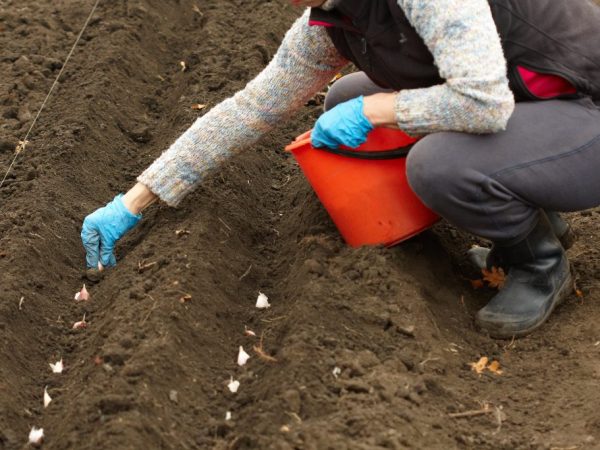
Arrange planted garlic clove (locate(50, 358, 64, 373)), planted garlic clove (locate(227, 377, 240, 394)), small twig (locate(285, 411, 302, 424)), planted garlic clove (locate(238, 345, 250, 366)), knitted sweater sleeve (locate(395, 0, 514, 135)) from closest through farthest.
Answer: small twig (locate(285, 411, 302, 424))
knitted sweater sleeve (locate(395, 0, 514, 135))
planted garlic clove (locate(227, 377, 240, 394))
planted garlic clove (locate(238, 345, 250, 366))
planted garlic clove (locate(50, 358, 64, 373))

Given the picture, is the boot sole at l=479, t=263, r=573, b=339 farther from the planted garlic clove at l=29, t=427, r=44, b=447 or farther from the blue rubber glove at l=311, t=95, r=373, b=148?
the planted garlic clove at l=29, t=427, r=44, b=447

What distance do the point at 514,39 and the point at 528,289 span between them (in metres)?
0.86

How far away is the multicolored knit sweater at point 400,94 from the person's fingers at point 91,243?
265 millimetres

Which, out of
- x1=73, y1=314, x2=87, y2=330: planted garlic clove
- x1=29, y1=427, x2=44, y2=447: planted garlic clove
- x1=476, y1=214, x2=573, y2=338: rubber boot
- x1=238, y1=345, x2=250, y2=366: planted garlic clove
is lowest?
x1=476, y1=214, x2=573, y2=338: rubber boot

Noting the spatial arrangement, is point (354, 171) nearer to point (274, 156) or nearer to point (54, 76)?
point (274, 156)

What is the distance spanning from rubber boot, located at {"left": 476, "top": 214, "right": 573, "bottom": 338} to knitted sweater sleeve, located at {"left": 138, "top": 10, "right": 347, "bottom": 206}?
899 millimetres

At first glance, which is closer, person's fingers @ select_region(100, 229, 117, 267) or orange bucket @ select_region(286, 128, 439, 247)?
orange bucket @ select_region(286, 128, 439, 247)

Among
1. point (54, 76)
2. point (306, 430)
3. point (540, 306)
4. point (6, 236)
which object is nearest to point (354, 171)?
point (540, 306)

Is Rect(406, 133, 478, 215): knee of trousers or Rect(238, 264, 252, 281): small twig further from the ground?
Rect(406, 133, 478, 215): knee of trousers

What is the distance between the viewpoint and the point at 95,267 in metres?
3.97

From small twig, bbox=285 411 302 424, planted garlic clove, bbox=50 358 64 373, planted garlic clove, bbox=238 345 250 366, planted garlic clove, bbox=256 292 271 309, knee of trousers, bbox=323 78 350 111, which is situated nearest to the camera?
small twig, bbox=285 411 302 424

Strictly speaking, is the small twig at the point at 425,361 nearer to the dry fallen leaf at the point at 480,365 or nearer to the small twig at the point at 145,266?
the dry fallen leaf at the point at 480,365

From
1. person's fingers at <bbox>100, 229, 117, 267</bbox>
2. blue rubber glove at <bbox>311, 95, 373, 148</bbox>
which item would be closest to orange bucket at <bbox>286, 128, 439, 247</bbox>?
blue rubber glove at <bbox>311, 95, 373, 148</bbox>

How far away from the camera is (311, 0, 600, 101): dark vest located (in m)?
3.21
